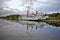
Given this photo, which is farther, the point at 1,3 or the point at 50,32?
the point at 1,3

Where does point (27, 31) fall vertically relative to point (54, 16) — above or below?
below

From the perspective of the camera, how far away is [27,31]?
178cm

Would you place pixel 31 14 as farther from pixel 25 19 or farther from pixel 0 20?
pixel 0 20

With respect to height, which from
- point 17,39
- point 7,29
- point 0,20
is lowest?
point 17,39

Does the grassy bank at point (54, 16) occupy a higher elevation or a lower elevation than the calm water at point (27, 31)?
higher

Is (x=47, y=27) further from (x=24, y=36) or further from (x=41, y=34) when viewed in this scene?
(x=24, y=36)

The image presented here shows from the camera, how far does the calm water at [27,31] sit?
1734mm

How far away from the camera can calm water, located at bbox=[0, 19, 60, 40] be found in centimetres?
173

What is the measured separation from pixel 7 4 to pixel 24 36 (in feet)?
1.64

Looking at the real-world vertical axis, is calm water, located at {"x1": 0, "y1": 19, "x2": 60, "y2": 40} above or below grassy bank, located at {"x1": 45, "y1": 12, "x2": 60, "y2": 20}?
below

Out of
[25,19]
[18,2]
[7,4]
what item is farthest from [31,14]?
[7,4]

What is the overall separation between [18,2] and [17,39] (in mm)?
502

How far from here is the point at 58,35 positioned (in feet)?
5.65

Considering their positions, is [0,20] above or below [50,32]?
above
